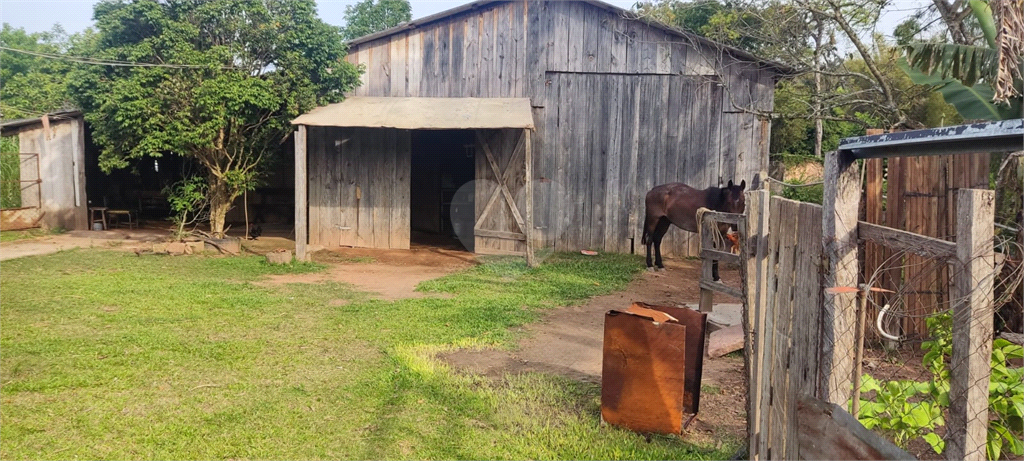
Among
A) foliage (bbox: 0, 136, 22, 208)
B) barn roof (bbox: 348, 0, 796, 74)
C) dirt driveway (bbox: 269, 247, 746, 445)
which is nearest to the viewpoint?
dirt driveway (bbox: 269, 247, 746, 445)

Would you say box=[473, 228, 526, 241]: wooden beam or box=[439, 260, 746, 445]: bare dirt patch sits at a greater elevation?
box=[473, 228, 526, 241]: wooden beam

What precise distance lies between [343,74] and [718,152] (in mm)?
7543

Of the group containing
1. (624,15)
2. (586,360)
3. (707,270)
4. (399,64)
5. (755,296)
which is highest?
(624,15)

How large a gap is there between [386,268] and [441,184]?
649 centimetres

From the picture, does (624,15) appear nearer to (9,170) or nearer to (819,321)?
(819,321)

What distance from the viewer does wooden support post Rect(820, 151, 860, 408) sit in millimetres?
2740

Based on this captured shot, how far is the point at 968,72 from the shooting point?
22.2 feet

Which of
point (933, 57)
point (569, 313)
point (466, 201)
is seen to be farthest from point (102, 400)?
point (466, 201)

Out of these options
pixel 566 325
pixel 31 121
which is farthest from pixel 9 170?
pixel 566 325

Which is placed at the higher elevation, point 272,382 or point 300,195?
point 300,195

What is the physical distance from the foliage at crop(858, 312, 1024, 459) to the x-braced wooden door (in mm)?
10507

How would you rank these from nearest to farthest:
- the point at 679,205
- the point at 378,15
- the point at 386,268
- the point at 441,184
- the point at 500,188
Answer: the point at 679,205 < the point at 386,268 < the point at 500,188 < the point at 441,184 < the point at 378,15

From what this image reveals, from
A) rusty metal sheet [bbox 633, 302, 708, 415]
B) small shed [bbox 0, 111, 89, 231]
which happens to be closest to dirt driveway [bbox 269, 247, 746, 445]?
rusty metal sheet [bbox 633, 302, 708, 415]

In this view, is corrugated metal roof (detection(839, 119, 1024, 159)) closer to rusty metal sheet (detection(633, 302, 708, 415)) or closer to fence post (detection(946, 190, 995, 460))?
fence post (detection(946, 190, 995, 460))
